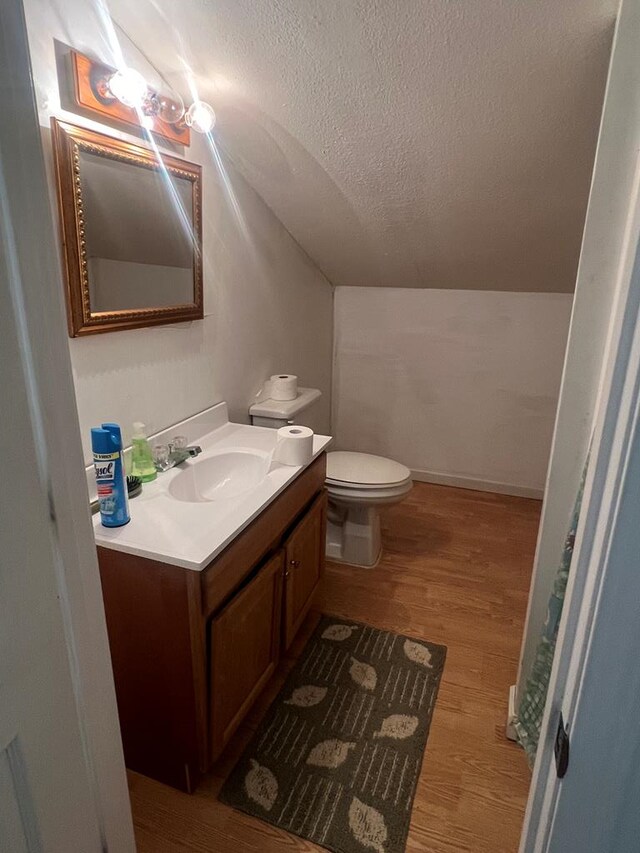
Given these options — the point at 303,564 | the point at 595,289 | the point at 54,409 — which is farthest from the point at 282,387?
the point at 54,409

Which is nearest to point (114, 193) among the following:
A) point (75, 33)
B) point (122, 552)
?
point (75, 33)

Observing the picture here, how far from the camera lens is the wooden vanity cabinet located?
4.11ft

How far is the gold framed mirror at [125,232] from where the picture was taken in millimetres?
1318

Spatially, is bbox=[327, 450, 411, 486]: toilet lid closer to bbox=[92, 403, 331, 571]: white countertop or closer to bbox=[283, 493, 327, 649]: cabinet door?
bbox=[283, 493, 327, 649]: cabinet door

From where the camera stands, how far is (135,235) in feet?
5.11

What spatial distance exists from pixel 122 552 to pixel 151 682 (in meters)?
0.37

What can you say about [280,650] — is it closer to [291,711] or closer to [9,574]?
[291,711]

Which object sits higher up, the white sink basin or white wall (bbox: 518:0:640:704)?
white wall (bbox: 518:0:640:704)

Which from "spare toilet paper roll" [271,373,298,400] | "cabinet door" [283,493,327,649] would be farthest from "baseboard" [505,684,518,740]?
"spare toilet paper roll" [271,373,298,400]

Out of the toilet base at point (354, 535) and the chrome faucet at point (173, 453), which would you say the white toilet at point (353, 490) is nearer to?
the toilet base at point (354, 535)

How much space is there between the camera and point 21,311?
0.59 metres

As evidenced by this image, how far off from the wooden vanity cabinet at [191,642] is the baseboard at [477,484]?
76.6 inches

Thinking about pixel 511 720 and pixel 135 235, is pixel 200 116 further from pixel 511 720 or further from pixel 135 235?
pixel 511 720

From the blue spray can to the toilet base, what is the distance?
1289mm
